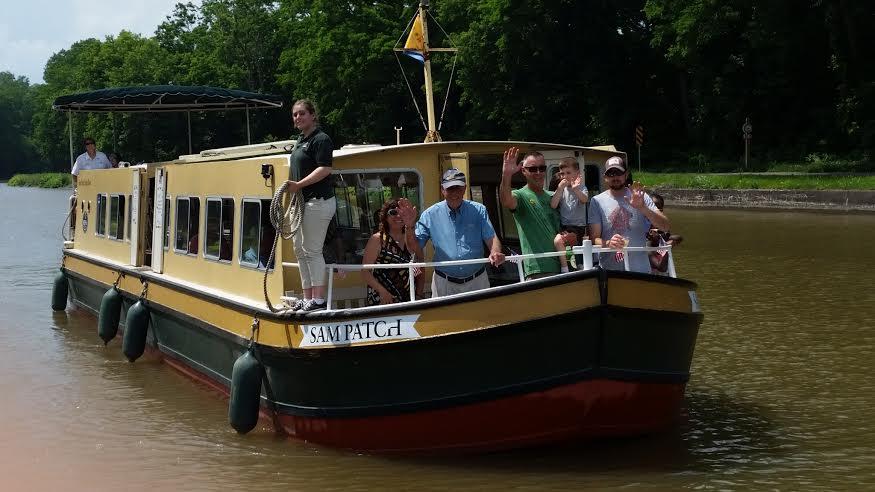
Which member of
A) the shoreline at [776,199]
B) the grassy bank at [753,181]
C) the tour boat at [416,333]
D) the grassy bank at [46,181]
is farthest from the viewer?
the grassy bank at [46,181]

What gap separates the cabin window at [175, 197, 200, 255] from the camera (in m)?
12.8

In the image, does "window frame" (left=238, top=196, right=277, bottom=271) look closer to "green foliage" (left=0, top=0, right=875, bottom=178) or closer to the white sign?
the white sign

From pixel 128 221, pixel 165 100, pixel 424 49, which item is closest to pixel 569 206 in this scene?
pixel 424 49

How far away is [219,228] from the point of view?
11.9 meters

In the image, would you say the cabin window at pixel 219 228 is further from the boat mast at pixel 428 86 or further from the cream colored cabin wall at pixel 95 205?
the cream colored cabin wall at pixel 95 205

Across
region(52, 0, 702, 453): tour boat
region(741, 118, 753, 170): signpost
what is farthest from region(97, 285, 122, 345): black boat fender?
region(741, 118, 753, 170): signpost

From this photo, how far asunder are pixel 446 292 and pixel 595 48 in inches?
1864

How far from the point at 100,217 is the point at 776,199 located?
2393 cm

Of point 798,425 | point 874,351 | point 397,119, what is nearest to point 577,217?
point 798,425

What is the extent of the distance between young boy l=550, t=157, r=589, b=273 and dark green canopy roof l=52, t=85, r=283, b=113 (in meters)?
9.19

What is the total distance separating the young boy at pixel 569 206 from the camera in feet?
29.4

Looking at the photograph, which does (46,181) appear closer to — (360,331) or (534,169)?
(360,331)

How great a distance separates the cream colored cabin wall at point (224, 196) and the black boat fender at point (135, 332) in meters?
0.72

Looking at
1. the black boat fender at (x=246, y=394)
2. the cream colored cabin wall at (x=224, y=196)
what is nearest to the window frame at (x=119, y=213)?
the cream colored cabin wall at (x=224, y=196)
